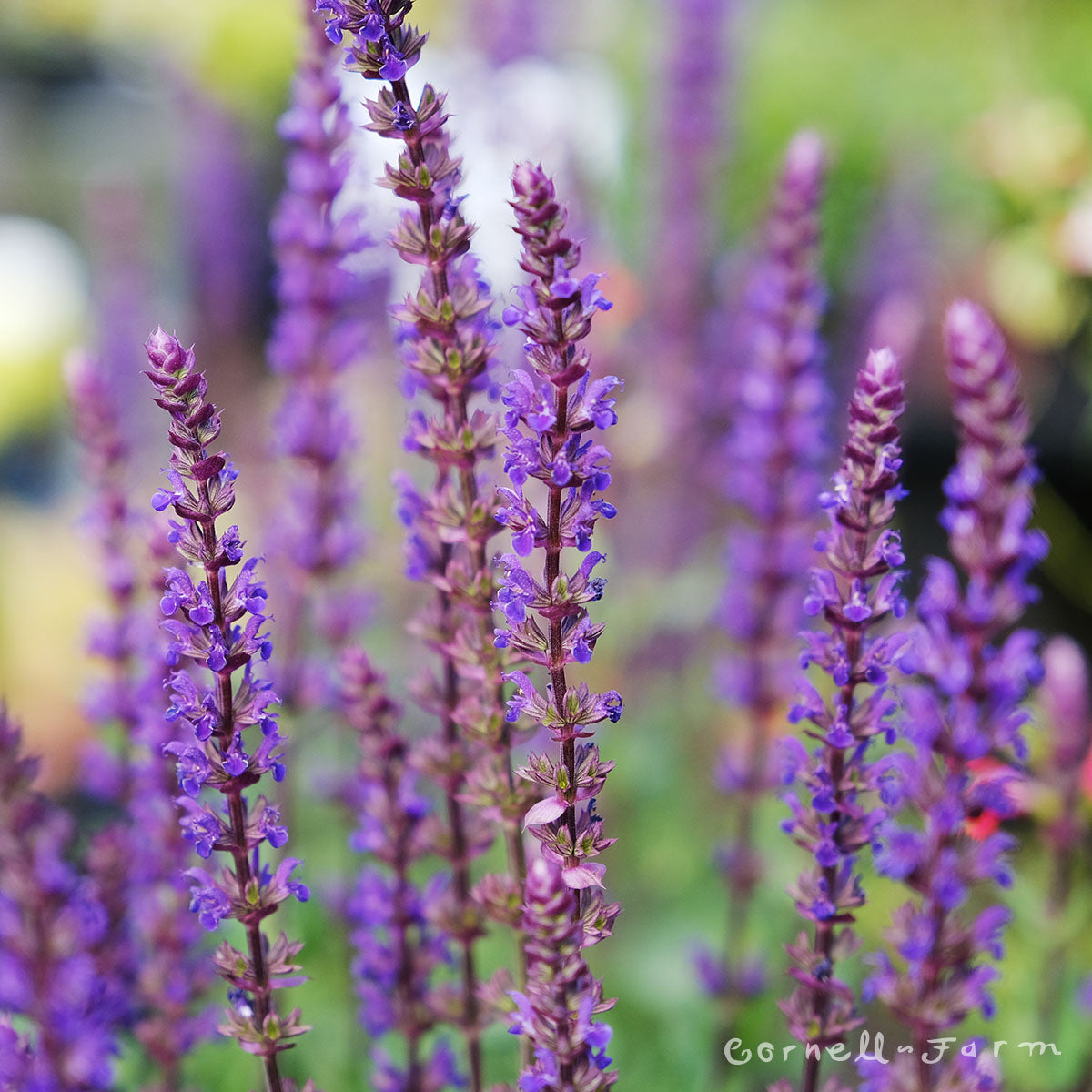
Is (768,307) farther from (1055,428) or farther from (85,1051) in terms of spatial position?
(1055,428)

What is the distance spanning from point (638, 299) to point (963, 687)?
2054 mm

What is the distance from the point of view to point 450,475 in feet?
4.03

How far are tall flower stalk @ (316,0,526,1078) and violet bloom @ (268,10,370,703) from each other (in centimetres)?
46

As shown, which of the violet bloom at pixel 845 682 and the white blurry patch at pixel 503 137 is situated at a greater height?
the white blurry patch at pixel 503 137

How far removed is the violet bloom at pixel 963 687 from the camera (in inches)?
45.1

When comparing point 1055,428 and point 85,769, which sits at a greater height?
point 1055,428

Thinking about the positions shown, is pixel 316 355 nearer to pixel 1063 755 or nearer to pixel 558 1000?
pixel 558 1000

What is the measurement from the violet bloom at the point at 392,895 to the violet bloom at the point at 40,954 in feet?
0.90

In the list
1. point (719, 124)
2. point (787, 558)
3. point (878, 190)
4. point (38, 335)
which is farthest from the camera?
point (38, 335)

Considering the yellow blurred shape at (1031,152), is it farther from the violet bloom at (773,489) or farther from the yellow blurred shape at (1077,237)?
the violet bloom at (773,489)

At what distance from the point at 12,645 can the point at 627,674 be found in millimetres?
1657

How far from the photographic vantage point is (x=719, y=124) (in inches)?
122

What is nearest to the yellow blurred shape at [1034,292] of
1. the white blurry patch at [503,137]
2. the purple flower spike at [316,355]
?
the white blurry patch at [503,137]

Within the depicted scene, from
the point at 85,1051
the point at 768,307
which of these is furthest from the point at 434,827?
the point at 768,307
